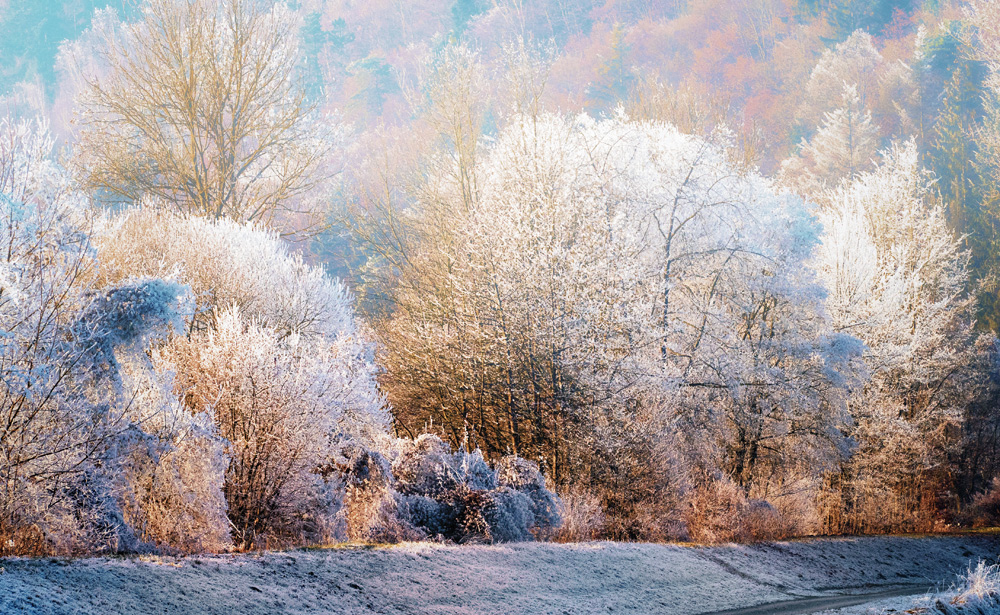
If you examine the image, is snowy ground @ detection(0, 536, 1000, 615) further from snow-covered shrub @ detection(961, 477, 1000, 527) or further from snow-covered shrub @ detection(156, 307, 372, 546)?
snow-covered shrub @ detection(961, 477, 1000, 527)

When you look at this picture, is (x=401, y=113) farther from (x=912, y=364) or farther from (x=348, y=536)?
(x=348, y=536)

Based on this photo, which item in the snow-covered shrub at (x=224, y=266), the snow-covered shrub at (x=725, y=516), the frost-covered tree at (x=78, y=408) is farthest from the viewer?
the snow-covered shrub at (x=725, y=516)

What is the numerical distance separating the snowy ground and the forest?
4.75 ft

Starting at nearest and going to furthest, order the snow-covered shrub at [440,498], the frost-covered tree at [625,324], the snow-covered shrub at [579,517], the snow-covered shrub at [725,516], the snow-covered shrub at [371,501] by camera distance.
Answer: the snow-covered shrub at [371,501] → the snow-covered shrub at [440,498] → the snow-covered shrub at [579,517] → the snow-covered shrub at [725,516] → the frost-covered tree at [625,324]

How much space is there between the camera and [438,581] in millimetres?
9633

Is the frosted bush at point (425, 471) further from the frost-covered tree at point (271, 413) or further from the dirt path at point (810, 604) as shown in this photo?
the dirt path at point (810, 604)

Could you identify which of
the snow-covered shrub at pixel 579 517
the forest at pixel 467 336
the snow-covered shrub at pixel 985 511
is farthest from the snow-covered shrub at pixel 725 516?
the snow-covered shrub at pixel 985 511

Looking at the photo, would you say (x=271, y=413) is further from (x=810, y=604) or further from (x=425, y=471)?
(x=810, y=604)

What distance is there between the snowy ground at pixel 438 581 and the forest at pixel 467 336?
1448 mm

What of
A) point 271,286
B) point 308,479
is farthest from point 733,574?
point 271,286

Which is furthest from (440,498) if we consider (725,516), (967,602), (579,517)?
(967,602)

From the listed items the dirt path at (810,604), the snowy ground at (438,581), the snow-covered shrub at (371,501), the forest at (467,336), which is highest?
the forest at (467,336)

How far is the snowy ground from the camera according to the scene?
6844 mm

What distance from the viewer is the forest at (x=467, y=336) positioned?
32.0 feet
